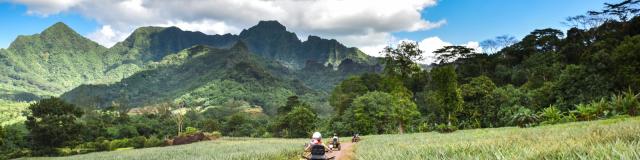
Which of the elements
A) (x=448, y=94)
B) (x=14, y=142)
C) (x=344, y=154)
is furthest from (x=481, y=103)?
(x=14, y=142)

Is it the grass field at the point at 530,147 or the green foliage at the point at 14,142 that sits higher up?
the grass field at the point at 530,147

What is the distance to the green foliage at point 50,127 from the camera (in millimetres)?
66938

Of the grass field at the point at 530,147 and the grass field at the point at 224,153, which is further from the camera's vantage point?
the grass field at the point at 224,153

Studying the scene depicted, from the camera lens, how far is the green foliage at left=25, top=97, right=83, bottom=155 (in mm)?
66938

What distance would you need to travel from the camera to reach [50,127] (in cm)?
6706

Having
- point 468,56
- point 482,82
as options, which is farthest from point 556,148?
point 468,56

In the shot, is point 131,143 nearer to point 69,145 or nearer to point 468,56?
point 69,145

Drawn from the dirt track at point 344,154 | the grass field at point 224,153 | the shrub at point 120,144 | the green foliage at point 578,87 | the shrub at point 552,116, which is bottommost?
the shrub at point 120,144

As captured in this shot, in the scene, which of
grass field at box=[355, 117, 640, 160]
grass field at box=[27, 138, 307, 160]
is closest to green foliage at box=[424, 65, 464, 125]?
grass field at box=[27, 138, 307, 160]

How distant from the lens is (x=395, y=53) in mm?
79125

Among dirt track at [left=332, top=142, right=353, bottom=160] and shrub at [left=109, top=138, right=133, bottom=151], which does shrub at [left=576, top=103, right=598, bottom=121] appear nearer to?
dirt track at [left=332, top=142, right=353, bottom=160]

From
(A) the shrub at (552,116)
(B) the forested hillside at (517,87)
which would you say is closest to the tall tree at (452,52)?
(B) the forested hillside at (517,87)

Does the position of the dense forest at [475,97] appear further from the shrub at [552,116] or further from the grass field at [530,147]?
the grass field at [530,147]

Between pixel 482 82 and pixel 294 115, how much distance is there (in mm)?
37217
